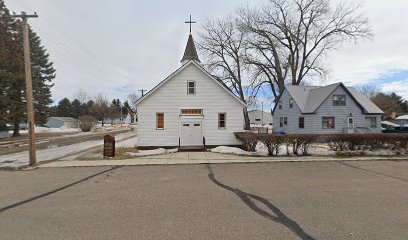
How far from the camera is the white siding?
18547 mm

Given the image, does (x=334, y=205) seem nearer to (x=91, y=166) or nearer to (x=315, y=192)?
(x=315, y=192)

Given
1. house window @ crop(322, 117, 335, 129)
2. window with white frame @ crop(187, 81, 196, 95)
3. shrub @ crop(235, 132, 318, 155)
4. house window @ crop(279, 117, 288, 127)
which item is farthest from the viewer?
house window @ crop(279, 117, 288, 127)

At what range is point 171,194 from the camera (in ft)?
23.4

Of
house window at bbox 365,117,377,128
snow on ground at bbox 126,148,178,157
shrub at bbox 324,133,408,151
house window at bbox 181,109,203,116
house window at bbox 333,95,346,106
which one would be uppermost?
house window at bbox 333,95,346,106

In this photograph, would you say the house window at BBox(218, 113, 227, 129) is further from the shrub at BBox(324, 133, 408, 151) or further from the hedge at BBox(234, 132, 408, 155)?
the shrub at BBox(324, 133, 408, 151)

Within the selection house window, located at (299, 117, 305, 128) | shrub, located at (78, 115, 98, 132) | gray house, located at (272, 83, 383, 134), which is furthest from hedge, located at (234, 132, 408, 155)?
shrub, located at (78, 115, 98, 132)

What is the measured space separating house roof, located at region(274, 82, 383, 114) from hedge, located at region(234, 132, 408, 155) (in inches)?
447

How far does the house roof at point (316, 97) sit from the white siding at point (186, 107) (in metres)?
13.1

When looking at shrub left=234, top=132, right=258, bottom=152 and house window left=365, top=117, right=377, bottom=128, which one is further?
house window left=365, top=117, right=377, bottom=128

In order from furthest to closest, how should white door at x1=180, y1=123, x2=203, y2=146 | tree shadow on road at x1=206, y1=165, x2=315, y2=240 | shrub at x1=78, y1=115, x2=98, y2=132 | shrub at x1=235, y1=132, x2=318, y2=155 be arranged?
shrub at x1=78, y1=115, x2=98, y2=132 → white door at x1=180, y1=123, x2=203, y2=146 → shrub at x1=235, y1=132, x2=318, y2=155 → tree shadow on road at x1=206, y1=165, x2=315, y2=240

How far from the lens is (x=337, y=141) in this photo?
1550 centimetres

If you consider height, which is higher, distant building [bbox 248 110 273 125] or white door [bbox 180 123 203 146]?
distant building [bbox 248 110 273 125]

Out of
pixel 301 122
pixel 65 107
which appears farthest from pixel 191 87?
pixel 65 107

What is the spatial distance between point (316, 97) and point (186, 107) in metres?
18.2
